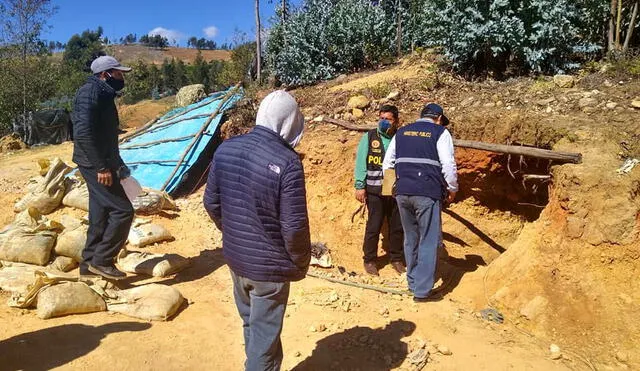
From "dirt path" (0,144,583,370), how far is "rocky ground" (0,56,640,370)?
Result: 0.04ft

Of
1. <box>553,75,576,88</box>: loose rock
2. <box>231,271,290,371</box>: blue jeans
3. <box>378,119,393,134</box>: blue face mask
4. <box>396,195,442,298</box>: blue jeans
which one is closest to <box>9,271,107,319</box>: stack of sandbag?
<box>231,271,290,371</box>: blue jeans

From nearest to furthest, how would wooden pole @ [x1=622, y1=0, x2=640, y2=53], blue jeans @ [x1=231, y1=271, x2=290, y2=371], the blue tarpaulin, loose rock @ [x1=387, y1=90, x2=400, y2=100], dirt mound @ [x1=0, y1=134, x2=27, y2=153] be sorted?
blue jeans @ [x1=231, y1=271, x2=290, y2=371] < wooden pole @ [x1=622, y1=0, x2=640, y2=53] < loose rock @ [x1=387, y1=90, x2=400, y2=100] < the blue tarpaulin < dirt mound @ [x1=0, y1=134, x2=27, y2=153]

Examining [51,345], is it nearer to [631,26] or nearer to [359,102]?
[359,102]

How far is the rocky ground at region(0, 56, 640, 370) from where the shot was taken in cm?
329

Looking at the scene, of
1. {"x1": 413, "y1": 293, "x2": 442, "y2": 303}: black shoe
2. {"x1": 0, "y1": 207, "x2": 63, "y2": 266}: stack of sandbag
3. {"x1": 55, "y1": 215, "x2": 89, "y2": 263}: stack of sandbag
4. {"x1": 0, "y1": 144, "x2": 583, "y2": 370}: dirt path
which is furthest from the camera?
{"x1": 55, "y1": 215, "x2": 89, "y2": 263}: stack of sandbag

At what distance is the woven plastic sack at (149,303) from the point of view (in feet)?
12.1

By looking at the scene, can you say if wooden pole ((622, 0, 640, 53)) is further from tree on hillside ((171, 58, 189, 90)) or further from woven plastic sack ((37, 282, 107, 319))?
tree on hillside ((171, 58, 189, 90))

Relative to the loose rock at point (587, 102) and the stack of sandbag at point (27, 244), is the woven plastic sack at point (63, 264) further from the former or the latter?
the loose rock at point (587, 102)

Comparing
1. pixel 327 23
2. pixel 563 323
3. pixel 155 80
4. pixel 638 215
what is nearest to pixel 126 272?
pixel 563 323

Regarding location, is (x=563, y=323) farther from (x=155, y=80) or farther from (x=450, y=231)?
(x=155, y=80)

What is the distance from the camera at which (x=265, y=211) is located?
238 centimetres

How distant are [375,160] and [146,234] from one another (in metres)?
2.63

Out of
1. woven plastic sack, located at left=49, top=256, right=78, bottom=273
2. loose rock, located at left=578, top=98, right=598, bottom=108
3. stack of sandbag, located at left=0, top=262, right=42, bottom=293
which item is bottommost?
woven plastic sack, located at left=49, top=256, right=78, bottom=273

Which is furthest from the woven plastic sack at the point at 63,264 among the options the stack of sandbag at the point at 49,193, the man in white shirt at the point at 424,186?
the man in white shirt at the point at 424,186
